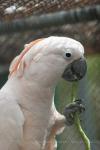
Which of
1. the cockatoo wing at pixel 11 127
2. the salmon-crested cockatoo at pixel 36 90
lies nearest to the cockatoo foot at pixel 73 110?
the salmon-crested cockatoo at pixel 36 90

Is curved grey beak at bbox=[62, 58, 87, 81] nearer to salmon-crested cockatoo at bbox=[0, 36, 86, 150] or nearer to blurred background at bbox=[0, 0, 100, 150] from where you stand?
salmon-crested cockatoo at bbox=[0, 36, 86, 150]

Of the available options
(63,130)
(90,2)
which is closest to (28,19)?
(90,2)

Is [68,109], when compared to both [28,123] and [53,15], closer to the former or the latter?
[28,123]

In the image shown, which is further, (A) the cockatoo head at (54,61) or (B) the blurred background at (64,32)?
(B) the blurred background at (64,32)

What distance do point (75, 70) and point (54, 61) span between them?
0.07 m

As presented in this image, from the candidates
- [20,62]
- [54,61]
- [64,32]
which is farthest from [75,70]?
[64,32]

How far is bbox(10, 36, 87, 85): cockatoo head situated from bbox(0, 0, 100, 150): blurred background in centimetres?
10

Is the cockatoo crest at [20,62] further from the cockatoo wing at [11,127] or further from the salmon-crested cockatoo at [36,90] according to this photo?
the cockatoo wing at [11,127]

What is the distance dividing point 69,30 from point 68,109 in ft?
1.46

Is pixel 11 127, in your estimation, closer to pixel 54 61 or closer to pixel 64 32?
pixel 54 61

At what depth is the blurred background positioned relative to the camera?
59.8 inches

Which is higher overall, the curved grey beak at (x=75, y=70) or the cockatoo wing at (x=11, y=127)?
the curved grey beak at (x=75, y=70)

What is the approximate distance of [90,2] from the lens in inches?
67.0

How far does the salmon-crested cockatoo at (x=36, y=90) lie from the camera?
1422 millimetres
